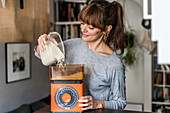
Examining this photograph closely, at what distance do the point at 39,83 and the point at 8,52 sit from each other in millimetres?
790

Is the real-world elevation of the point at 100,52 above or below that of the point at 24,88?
above

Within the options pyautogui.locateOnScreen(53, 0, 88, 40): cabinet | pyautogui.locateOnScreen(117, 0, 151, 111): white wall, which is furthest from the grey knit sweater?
pyautogui.locateOnScreen(117, 0, 151, 111): white wall

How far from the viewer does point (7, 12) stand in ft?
6.07

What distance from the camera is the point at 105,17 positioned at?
4.11ft

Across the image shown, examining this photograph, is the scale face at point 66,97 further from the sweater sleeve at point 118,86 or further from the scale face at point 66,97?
the sweater sleeve at point 118,86

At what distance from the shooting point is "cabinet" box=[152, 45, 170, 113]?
12.0 ft

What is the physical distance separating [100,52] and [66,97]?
52 centimetres

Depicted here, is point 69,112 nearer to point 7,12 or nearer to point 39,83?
point 7,12

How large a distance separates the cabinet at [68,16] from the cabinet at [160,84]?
1457mm

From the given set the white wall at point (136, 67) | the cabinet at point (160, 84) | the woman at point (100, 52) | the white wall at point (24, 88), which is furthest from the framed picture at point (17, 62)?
the cabinet at point (160, 84)

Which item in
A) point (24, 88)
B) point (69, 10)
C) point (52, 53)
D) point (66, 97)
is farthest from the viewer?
point (69, 10)

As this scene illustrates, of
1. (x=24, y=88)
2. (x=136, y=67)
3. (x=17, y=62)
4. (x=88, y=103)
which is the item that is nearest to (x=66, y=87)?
(x=88, y=103)

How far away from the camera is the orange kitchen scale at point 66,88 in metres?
0.91

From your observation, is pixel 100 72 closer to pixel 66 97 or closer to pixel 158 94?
pixel 66 97
